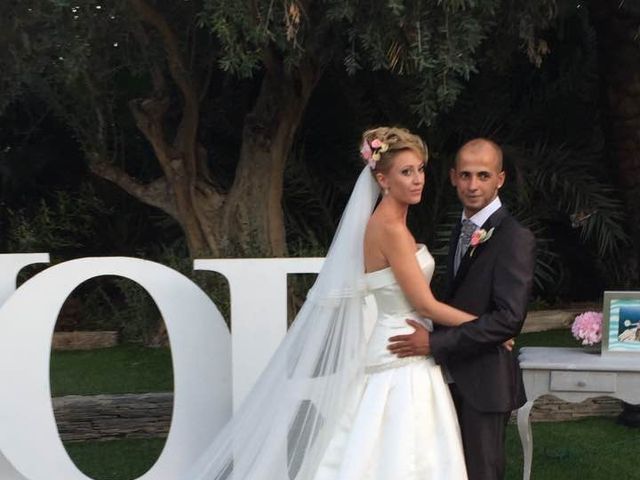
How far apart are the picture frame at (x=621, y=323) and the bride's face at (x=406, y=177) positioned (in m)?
1.65

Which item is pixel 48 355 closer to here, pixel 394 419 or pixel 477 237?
pixel 394 419

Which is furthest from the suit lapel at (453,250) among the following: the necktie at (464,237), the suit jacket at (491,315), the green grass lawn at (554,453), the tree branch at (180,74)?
the tree branch at (180,74)

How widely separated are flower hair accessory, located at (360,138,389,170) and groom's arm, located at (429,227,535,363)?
1.94 ft

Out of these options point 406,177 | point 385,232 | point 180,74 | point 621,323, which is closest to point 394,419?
point 385,232

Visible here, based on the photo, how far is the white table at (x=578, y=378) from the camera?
4.29 m

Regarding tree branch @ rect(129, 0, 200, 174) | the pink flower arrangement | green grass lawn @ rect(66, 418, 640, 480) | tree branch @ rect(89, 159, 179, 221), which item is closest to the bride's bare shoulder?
the pink flower arrangement

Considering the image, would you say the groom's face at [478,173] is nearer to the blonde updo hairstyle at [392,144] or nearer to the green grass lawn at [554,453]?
the blonde updo hairstyle at [392,144]

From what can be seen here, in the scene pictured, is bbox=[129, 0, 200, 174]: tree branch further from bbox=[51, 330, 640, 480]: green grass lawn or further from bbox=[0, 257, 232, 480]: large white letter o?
bbox=[0, 257, 232, 480]: large white letter o

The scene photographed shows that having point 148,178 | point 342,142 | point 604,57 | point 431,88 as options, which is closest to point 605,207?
point 604,57

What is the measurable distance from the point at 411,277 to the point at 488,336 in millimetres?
359

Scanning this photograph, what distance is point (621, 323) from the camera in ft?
14.7

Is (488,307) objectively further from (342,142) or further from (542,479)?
(342,142)

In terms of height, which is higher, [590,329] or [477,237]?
[477,237]

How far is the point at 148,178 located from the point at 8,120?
1.90 meters
